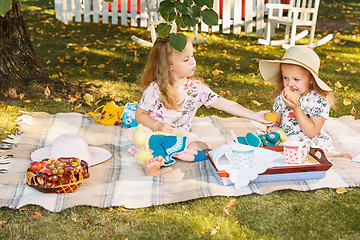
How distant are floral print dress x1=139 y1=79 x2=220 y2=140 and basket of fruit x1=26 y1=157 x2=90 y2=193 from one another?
37.4 inches

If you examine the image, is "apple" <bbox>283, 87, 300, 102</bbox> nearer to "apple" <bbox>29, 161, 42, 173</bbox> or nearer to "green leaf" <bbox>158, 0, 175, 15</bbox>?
"green leaf" <bbox>158, 0, 175, 15</bbox>

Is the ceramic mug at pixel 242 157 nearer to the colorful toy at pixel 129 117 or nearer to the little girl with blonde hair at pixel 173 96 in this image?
the little girl with blonde hair at pixel 173 96

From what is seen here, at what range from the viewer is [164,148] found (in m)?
3.77

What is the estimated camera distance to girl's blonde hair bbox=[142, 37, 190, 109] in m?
3.87

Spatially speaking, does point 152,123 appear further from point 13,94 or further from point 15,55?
point 15,55

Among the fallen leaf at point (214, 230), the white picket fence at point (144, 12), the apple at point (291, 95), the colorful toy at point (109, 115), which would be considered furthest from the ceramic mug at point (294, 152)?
the white picket fence at point (144, 12)

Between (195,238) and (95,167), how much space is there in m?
1.31

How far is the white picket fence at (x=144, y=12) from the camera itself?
941cm

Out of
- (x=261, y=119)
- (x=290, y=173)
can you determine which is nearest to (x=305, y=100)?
(x=261, y=119)

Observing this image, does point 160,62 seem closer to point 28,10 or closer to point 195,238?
point 195,238

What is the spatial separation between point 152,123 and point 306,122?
1309 mm

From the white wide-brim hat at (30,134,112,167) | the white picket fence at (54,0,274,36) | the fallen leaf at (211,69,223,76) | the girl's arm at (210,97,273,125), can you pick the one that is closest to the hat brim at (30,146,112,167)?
the white wide-brim hat at (30,134,112,167)

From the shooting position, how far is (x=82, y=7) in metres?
10.0

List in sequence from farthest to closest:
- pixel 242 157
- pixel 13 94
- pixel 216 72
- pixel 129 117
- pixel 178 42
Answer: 1. pixel 216 72
2. pixel 13 94
3. pixel 129 117
4. pixel 242 157
5. pixel 178 42
